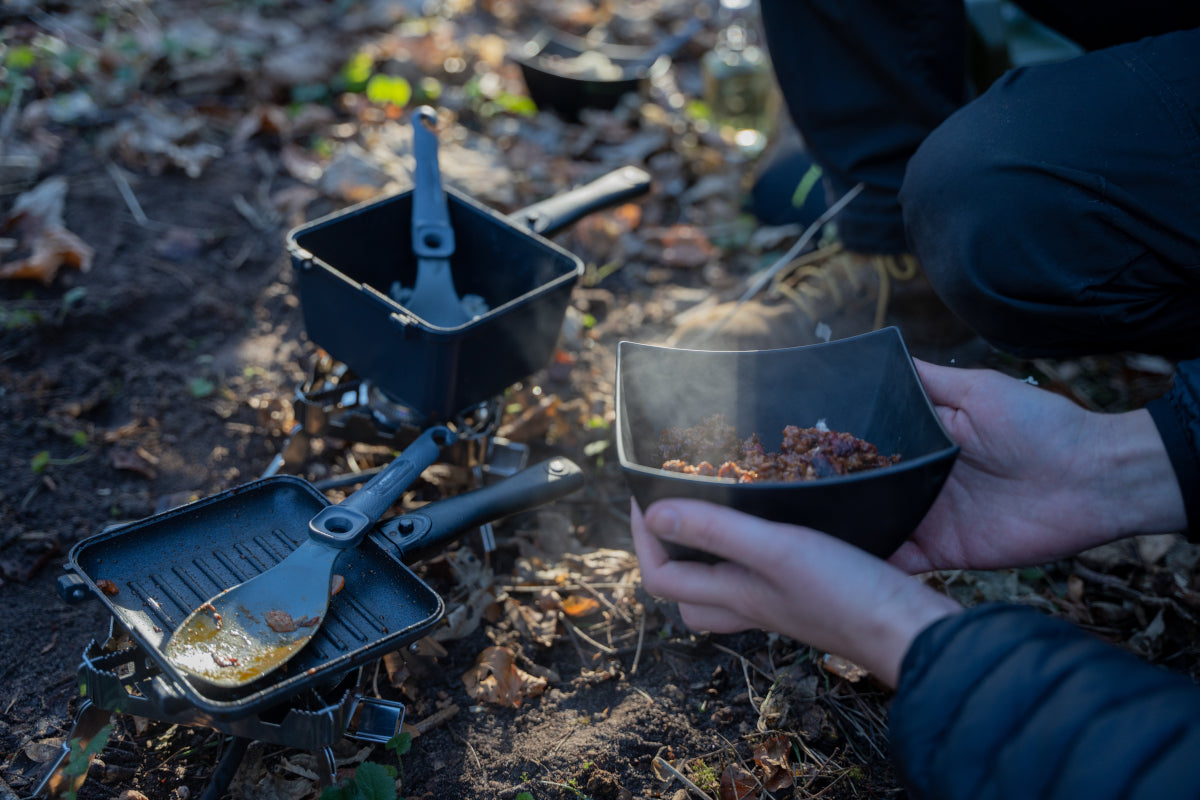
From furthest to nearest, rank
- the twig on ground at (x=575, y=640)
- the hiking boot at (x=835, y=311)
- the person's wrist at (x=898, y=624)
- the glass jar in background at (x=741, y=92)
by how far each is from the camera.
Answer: the glass jar in background at (x=741, y=92) < the hiking boot at (x=835, y=311) < the twig on ground at (x=575, y=640) < the person's wrist at (x=898, y=624)

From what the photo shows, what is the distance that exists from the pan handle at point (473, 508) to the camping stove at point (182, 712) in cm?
26

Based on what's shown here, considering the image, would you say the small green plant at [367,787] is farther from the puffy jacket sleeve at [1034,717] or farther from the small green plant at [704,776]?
the puffy jacket sleeve at [1034,717]

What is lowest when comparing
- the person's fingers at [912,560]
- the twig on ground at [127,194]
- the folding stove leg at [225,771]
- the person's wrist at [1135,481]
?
the folding stove leg at [225,771]

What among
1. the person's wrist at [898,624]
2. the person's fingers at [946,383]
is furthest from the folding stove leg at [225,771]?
the person's fingers at [946,383]

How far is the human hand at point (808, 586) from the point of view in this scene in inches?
43.1

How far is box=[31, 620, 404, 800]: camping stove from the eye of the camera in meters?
1.20

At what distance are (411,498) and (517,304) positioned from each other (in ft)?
1.76

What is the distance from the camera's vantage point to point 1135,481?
139 centimetres

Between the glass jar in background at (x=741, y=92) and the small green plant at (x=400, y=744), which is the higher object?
the glass jar in background at (x=741, y=92)

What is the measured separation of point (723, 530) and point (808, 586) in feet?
0.44

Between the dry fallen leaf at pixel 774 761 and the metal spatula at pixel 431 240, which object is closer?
the dry fallen leaf at pixel 774 761

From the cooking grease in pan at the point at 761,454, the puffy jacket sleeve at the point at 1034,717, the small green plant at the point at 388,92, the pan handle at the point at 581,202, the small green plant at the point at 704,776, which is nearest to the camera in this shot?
the puffy jacket sleeve at the point at 1034,717

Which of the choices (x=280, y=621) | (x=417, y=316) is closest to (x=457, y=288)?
(x=417, y=316)

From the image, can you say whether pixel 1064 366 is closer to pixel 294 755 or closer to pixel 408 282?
pixel 408 282
